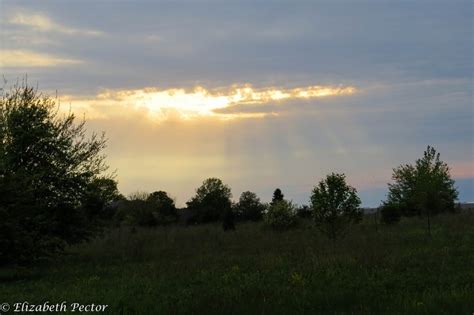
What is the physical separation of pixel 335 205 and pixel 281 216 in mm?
18090

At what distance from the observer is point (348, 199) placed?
2314 centimetres

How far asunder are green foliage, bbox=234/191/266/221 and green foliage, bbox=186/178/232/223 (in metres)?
1.87

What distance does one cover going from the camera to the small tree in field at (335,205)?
907 inches

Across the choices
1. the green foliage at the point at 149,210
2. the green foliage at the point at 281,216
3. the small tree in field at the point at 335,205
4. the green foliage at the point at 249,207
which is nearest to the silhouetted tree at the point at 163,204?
the green foliage at the point at 149,210

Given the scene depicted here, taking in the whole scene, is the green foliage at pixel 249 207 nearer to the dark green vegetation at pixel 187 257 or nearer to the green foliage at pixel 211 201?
the green foliage at pixel 211 201

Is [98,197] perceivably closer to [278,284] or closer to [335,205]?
[335,205]

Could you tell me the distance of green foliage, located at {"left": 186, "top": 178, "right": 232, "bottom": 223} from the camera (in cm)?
7569

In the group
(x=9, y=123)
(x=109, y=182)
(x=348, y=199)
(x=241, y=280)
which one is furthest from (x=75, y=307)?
(x=109, y=182)

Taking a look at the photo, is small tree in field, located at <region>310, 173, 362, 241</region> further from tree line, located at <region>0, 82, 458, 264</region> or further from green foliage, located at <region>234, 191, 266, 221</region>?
green foliage, located at <region>234, 191, 266, 221</region>

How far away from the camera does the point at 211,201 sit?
84375 millimetres

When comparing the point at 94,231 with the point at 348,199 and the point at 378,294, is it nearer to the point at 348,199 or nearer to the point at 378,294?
the point at 348,199

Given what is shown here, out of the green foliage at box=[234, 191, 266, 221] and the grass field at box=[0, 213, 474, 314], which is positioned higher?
the green foliage at box=[234, 191, 266, 221]

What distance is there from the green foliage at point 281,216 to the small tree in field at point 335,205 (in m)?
17.3

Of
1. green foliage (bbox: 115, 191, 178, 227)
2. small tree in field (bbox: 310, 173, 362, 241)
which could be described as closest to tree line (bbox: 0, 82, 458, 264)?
small tree in field (bbox: 310, 173, 362, 241)
